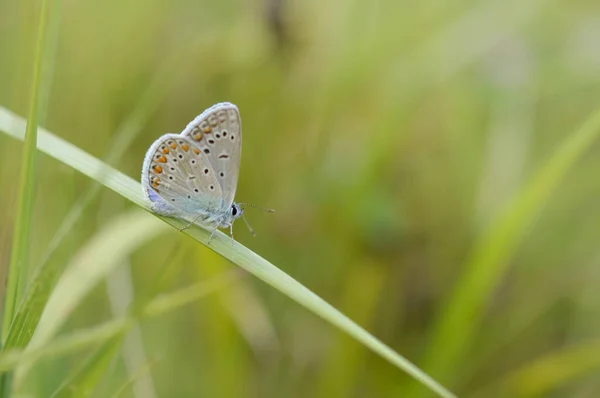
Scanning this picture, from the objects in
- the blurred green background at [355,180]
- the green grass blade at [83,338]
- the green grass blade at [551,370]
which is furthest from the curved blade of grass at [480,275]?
the green grass blade at [83,338]

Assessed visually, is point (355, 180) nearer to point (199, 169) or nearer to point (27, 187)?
point (199, 169)

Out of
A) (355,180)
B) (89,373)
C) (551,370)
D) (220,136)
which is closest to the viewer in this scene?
(89,373)

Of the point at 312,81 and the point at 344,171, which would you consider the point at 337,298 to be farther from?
the point at 312,81

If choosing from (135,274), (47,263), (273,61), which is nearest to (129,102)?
(273,61)

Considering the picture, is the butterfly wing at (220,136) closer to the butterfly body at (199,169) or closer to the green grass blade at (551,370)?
the butterfly body at (199,169)

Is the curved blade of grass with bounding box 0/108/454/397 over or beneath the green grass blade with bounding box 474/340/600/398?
over

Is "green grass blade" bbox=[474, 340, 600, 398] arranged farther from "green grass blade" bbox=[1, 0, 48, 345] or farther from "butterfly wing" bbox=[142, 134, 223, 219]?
"green grass blade" bbox=[1, 0, 48, 345]

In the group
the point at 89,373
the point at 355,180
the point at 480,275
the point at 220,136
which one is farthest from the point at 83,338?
the point at 355,180

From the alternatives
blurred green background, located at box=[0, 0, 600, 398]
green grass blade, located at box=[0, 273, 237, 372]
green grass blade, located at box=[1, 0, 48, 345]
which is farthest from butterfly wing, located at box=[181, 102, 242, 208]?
green grass blade, located at box=[1, 0, 48, 345]
